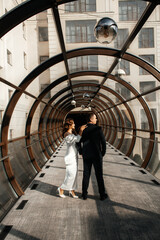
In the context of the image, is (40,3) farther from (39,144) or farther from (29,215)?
(39,144)

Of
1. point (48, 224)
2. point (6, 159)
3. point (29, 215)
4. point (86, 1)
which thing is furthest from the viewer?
point (6, 159)

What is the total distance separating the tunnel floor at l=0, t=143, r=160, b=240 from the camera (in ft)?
10.6

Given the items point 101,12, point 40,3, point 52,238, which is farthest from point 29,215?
point 101,12

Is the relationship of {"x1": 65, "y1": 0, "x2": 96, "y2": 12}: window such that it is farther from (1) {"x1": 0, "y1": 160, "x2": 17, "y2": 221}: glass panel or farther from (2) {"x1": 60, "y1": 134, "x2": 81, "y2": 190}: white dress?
(1) {"x1": 0, "y1": 160, "x2": 17, "y2": 221}: glass panel

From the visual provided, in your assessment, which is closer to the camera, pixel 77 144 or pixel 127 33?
pixel 127 33

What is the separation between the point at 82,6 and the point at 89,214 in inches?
153

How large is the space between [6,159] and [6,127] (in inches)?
26.9

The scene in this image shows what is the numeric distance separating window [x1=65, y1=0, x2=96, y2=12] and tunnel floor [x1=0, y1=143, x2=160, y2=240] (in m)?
3.54

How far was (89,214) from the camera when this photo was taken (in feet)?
12.6

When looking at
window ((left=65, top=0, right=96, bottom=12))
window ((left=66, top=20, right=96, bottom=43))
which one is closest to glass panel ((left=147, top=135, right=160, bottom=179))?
window ((left=66, top=20, right=96, bottom=43))

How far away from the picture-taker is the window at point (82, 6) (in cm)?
398

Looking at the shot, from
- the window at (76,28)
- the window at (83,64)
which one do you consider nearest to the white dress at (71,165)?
the window at (76,28)

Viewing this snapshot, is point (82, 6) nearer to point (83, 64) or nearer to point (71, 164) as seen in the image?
point (71, 164)

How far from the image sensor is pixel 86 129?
4.50 meters
